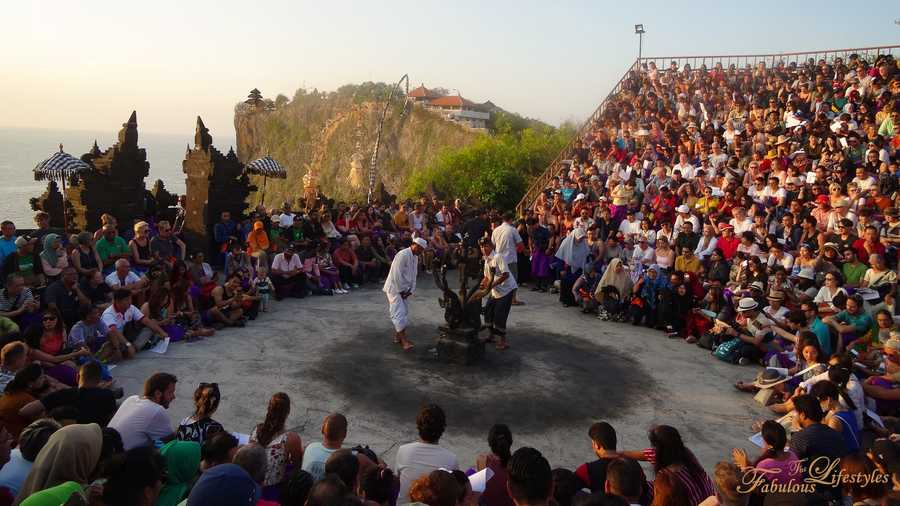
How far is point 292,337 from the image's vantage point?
34.1 feet

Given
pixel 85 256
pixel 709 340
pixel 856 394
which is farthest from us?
pixel 709 340

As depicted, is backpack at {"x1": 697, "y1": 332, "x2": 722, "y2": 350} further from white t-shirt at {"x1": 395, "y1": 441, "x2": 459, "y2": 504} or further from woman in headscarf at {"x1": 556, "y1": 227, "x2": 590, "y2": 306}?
white t-shirt at {"x1": 395, "y1": 441, "x2": 459, "y2": 504}

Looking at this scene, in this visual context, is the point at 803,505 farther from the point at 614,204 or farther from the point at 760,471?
the point at 614,204

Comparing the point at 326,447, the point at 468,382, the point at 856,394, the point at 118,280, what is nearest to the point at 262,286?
the point at 118,280

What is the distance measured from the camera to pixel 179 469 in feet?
15.0

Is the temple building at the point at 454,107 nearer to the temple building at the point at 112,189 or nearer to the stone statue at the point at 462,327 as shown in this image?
the temple building at the point at 112,189

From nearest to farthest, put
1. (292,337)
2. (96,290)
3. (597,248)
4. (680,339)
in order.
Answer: (96,290) → (292,337) → (680,339) → (597,248)

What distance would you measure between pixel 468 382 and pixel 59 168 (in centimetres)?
1043

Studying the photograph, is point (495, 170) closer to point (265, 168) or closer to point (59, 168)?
point (265, 168)

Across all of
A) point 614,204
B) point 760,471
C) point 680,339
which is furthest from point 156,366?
point 614,204

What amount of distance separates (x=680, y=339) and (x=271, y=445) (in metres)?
8.49

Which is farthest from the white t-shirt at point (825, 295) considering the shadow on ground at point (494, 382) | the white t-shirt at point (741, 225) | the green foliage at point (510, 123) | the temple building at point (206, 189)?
the green foliage at point (510, 123)

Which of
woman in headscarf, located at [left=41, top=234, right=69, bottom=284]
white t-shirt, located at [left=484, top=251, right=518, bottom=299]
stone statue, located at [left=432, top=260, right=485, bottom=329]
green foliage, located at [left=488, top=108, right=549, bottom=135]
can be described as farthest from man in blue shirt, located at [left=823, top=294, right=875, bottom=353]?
green foliage, located at [left=488, top=108, right=549, bottom=135]

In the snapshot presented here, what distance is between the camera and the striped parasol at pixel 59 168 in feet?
44.3
